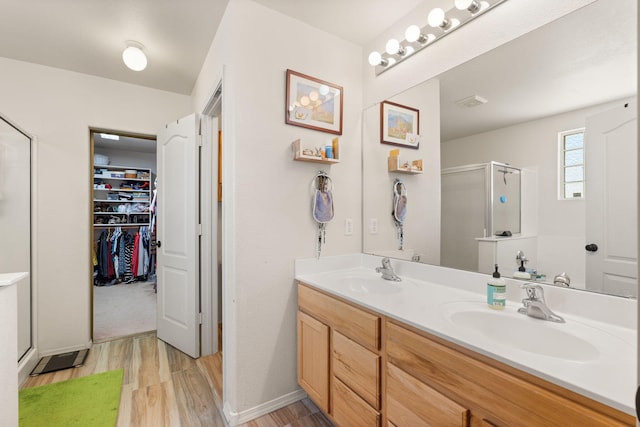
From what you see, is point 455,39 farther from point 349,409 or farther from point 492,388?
point 349,409

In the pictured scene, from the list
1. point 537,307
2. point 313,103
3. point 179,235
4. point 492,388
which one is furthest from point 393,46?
point 179,235

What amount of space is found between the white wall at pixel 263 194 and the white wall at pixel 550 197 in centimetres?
109

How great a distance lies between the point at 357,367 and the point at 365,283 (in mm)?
554

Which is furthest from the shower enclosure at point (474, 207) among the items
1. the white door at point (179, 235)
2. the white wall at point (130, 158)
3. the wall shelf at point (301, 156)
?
the white wall at point (130, 158)

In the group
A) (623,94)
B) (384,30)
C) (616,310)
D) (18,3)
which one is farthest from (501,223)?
(18,3)

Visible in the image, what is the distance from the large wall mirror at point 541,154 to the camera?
1023 mm

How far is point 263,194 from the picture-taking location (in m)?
1.73

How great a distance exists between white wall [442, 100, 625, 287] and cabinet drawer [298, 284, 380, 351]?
77 cm

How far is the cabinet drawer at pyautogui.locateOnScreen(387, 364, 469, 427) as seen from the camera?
2.94ft

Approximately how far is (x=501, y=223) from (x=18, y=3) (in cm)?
306

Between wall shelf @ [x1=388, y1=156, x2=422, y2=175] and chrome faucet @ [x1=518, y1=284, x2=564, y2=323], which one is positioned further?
wall shelf @ [x1=388, y1=156, x2=422, y2=175]

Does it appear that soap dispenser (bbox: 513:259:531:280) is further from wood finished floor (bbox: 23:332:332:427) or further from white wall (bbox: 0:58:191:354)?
white wall (bbox: 0:58:191:354)

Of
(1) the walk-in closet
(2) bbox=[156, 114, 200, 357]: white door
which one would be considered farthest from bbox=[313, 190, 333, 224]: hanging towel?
(1) the walk-in closet

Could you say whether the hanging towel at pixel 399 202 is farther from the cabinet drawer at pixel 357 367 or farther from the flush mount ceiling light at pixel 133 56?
the flush mount ceiling light at pixel 133 56
